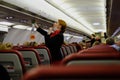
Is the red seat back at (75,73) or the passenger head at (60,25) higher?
the passenger head at (60,25)

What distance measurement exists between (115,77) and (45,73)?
9.5 inches

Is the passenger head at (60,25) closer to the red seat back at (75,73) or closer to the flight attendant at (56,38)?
the flight attendant at (56,38)

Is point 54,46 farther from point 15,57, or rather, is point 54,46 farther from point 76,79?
point 76,79

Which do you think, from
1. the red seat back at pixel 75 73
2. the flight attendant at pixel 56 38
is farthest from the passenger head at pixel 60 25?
the red seat back at pixel 75 73

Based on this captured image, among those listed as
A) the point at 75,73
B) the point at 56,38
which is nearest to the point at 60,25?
the point at 56,38

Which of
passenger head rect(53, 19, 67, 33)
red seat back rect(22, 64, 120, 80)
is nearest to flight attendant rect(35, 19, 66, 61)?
passenger head rect(53, 19, 67, 33)

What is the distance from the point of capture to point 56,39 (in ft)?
19.9

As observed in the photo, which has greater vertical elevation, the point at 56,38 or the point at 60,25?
the point at 60,25

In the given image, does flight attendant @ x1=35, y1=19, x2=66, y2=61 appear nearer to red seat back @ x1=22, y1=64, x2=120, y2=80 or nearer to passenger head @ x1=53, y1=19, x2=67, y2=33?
passenger head @ x1=53, y1=19, x2=67, y2=33

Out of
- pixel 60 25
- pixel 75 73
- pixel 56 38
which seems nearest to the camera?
pixel 75 73

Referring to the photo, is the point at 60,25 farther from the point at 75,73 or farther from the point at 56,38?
the point at 75,73

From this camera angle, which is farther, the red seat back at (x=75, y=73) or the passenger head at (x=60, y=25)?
the passenger head at (x=60, y=25)

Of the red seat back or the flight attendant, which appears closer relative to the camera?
the red seat back

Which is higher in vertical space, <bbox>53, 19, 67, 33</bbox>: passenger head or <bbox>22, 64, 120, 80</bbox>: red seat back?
<bbox>53, 19, 67, 33</bbox>: passenger head
